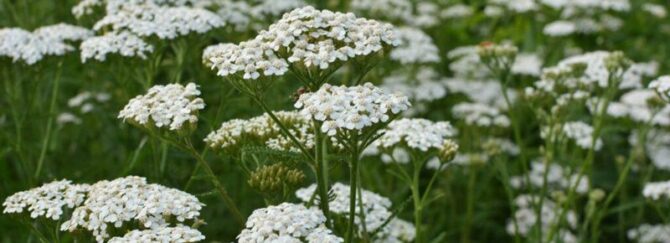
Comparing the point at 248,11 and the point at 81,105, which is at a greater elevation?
the point at 248,11

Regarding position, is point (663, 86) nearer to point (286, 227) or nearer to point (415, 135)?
point (415, 135)

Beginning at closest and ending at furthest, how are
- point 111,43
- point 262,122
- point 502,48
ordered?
point 262,122 → point 111,43 → point 502,48

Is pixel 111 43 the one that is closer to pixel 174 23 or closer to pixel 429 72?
pixel 174 23

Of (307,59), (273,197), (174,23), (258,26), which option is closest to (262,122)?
(273,197)

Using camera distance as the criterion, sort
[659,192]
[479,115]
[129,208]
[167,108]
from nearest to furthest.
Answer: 1. [129,208]
2. [167,108]
3. [659,192]
4. [479,115]

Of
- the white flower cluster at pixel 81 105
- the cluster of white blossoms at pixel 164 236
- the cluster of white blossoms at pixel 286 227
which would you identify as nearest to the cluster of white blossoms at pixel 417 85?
the white flower cluster at pixel 81 105

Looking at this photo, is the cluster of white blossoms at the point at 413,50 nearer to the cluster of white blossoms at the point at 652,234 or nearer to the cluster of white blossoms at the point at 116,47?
the cluster of white blossoms at the point at 652,234

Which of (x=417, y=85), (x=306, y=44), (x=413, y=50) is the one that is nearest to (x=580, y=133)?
(x=413, y=50)
